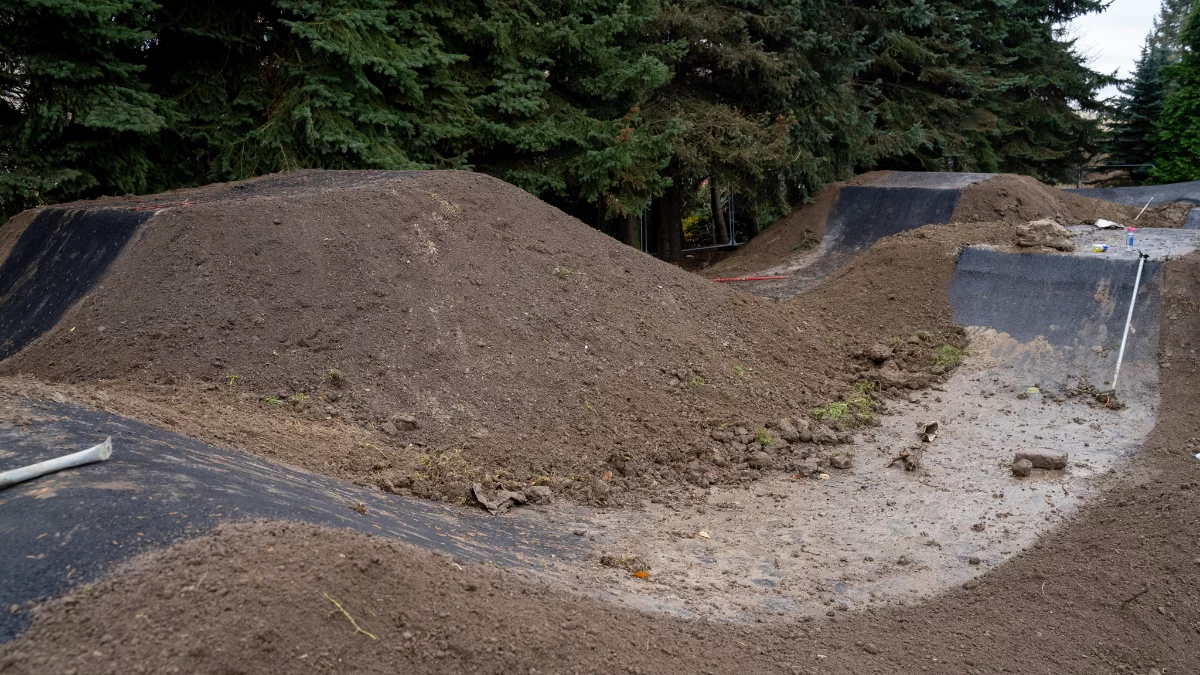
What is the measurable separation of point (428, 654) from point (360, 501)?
1.93 meters

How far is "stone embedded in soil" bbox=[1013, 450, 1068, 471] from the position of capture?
23.4ft

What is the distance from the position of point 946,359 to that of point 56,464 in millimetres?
8978

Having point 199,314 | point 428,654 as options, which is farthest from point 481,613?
point 199,314

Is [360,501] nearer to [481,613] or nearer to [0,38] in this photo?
[481,613]

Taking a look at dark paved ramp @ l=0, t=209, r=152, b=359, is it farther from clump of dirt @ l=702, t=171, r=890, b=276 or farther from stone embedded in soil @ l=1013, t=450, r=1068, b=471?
clump of dirt @ l=702, t=171, r=890, b=276

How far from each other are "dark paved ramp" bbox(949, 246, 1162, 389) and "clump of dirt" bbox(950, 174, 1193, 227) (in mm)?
4705

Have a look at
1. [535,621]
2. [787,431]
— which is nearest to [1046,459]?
[787,431]

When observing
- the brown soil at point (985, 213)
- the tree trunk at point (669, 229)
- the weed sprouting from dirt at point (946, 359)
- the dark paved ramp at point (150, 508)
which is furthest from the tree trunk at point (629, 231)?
the dark paved ramp at point (150, 508)

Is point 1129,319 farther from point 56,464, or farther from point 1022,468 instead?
point 56,464

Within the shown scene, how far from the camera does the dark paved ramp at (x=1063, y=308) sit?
9.25 meters

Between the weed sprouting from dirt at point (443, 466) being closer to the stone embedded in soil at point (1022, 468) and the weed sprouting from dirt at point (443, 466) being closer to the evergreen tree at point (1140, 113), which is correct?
the stone embedded in soil at point (1022, 468)

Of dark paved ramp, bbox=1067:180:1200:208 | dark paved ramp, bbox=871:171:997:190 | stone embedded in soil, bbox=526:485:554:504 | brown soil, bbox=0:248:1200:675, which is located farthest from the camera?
dark paved ramp, bbox=1067:180:1200:208

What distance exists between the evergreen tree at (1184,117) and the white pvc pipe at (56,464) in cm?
2629

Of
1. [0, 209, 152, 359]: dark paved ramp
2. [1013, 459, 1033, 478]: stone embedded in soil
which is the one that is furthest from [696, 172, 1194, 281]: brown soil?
[0, 209, 152, 359]: dark paved ramp
